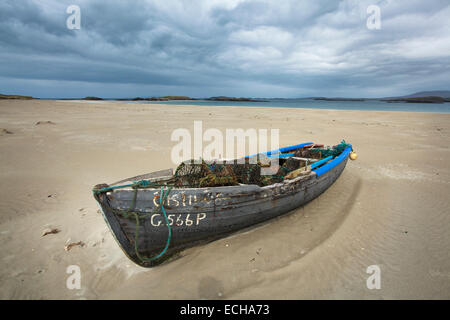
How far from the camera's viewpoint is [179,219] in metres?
3.61

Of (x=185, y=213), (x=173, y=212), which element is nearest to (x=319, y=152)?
(x=185, y=213)

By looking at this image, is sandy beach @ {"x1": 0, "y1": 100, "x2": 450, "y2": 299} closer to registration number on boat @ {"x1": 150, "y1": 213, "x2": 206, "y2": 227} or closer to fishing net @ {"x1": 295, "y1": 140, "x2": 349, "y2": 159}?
registration number on boat @ {"x1": 150, "y1": 213, "x2": 206, "y2": 227}

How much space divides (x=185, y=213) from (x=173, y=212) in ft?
0.69

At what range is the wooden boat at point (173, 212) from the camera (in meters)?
3.32

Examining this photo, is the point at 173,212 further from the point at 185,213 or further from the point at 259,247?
the point at 259,247

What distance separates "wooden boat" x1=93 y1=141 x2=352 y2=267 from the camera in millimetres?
3316

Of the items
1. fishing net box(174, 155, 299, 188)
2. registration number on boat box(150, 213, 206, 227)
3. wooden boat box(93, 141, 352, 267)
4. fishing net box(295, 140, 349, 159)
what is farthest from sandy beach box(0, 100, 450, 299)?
fishing net box(174, 155, 299, 188)

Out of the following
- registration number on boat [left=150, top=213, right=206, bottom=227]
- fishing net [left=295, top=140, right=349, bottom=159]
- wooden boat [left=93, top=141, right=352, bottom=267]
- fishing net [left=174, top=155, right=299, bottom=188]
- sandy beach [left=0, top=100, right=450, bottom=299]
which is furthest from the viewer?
fishing net [left=295, top=140, right=349, bottom=159]

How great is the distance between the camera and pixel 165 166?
8375 mm

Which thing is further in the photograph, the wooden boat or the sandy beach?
the wooden boat

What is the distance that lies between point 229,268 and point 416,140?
15.8 meters
